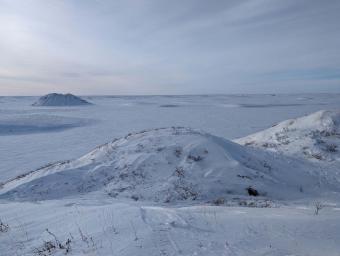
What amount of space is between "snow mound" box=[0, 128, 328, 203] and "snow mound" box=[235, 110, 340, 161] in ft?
8.18

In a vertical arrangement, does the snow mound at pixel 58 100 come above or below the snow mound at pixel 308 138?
above

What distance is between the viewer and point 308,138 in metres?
16.6

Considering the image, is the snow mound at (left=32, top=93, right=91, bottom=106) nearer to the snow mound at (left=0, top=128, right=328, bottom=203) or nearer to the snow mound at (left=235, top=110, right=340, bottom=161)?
the snow mound at (left=235, top=110, right=340, bottom=161)

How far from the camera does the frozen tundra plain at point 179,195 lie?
440 centimetres

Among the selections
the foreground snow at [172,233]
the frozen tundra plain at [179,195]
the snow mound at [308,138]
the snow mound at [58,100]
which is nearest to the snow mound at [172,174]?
the frozen tundra plain at [179,195]

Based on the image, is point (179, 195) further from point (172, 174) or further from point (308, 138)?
point (308, 138)

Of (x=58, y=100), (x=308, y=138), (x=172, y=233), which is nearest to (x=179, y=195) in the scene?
(x=172, y=233)

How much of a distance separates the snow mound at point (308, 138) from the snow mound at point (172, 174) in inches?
98.1

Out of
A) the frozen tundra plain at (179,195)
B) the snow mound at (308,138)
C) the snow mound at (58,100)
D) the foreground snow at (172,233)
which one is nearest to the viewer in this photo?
the foreground snow at (172,233)

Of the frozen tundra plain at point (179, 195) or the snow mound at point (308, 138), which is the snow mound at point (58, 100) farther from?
the snow mound at point (308, 138)

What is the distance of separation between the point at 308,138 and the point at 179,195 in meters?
9.99

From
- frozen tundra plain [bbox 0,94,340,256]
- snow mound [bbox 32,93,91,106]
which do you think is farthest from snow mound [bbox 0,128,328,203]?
snow mound [bbox 32,93,91,106]

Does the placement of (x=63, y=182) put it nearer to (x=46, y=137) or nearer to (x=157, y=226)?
(x=157, y=226)

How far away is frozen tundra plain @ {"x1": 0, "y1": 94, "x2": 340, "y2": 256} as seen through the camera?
4.40 metres
